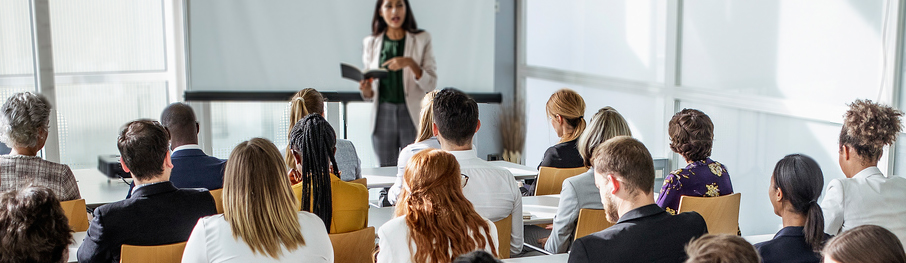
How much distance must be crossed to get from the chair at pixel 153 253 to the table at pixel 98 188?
50.8 inches

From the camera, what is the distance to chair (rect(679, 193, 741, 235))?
270 cm

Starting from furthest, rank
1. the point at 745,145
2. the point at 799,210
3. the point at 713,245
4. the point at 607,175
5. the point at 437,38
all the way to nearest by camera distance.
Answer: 1. the point at 437,38
2. the point at 745,145
3. the point at 799,210
4. the point at 607,175
5. the point at 713,245

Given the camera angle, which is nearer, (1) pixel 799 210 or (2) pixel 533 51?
(1) pixel 799 210

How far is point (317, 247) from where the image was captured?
6.98 feet

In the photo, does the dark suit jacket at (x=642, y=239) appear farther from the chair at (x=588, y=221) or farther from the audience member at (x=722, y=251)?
the chair at (x=588, y=221)

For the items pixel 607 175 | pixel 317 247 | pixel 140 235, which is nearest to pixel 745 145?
pixel 607 175

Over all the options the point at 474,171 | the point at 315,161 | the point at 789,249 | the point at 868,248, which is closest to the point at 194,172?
the point at 315,161

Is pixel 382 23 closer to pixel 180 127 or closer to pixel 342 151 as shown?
pixel 342 151

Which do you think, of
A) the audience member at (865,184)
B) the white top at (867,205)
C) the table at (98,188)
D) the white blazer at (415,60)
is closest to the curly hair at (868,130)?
the audience member at (865,184)

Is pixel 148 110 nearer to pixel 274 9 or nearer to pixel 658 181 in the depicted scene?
pixel 274 9

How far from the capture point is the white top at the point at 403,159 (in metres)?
2.93

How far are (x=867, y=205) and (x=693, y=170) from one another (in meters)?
0.60

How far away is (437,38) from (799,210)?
15.6ft

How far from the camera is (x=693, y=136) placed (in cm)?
287
